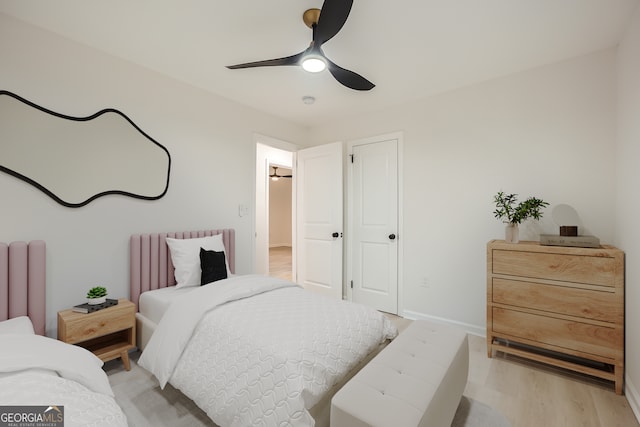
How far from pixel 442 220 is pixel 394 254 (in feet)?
2.26

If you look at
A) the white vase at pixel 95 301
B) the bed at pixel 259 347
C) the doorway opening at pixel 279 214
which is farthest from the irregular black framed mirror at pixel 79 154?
the doorway opening at pixel 279 214

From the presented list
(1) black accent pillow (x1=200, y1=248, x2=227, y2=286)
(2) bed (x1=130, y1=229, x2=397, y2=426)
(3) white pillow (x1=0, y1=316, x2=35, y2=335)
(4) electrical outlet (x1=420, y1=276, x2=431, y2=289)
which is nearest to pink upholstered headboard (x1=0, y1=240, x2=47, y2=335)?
(3) white pillow (x1=0, y1=316, x2=35, y2=335)

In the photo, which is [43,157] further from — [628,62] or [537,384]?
[628,62]

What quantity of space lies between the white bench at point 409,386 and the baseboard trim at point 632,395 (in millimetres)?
1049

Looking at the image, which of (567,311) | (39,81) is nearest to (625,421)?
(567,311)

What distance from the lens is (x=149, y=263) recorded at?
2561 mm

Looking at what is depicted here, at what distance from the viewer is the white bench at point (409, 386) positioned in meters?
1.17

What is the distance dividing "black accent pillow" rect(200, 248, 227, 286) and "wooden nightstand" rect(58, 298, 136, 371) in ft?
1.89

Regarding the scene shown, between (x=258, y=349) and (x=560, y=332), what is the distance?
223 cm

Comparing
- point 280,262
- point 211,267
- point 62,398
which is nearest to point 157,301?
point 211,267

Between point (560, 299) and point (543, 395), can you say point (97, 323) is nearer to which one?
point (543, 395)

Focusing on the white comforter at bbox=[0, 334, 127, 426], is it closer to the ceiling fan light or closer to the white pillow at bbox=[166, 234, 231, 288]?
the white pillow at bbox=[166, 234, 231, 288]

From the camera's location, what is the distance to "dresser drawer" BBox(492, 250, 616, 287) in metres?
2.02

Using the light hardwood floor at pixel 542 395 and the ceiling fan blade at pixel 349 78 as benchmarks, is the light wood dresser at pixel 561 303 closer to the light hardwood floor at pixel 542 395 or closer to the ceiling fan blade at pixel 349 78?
the light hardwood floor at pixel 542 395
